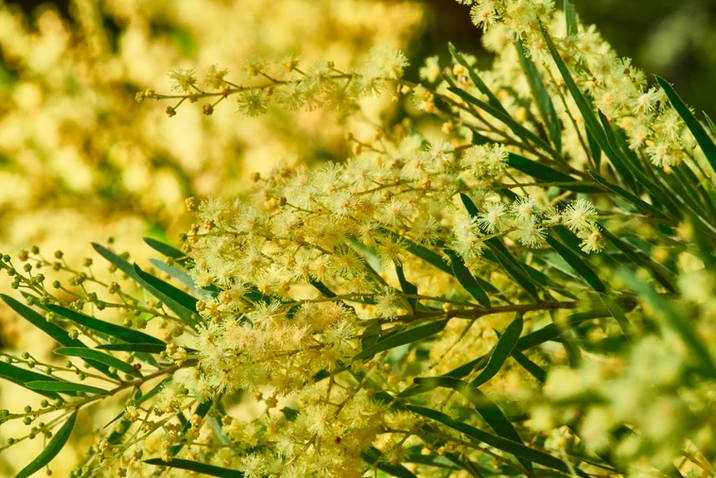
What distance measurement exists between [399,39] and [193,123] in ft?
2.90

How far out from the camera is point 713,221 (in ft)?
2.71

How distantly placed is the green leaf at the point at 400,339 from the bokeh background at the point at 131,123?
1099mm

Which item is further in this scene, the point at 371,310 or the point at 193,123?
the point at 193,123

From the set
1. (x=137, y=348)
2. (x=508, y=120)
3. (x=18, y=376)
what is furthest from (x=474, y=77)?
(x=18, y=376)

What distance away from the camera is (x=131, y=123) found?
214 cm

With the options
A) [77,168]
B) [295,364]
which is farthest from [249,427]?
[77,168]

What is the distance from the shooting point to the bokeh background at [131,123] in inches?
78.4

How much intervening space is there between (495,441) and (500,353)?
85mm

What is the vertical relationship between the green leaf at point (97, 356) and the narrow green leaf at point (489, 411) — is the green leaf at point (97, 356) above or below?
above

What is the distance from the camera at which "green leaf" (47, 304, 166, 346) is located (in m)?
0.79

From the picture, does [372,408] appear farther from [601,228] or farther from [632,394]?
[632,394]

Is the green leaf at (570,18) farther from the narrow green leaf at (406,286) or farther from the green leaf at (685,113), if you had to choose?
the narrow green leaf at (406,286)

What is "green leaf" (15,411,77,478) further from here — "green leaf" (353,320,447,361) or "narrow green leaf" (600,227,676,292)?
"narrow green leaf" (600,227,676,292)

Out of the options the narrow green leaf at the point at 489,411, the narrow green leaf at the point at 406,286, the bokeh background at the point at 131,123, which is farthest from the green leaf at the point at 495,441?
the bokeh background at the point at 131,123
